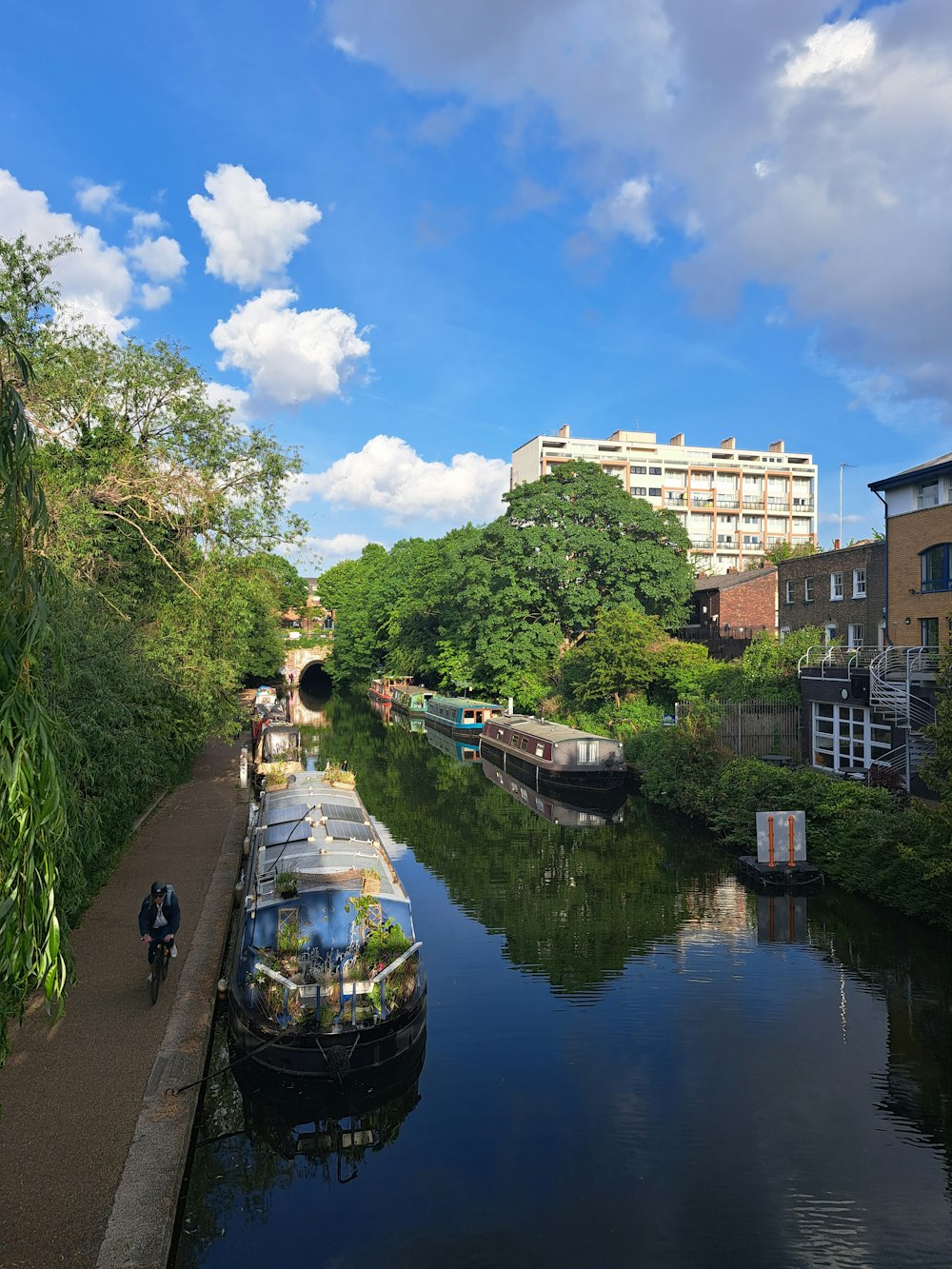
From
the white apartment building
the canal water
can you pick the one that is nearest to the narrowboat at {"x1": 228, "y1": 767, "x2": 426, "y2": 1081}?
the canal water

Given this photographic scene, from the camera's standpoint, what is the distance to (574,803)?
32.9 metres

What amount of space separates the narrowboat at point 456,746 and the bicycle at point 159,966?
33129 mm

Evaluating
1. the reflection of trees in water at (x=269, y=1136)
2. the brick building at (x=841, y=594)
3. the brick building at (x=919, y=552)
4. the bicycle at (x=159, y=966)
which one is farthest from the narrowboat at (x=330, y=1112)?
the brick building at (x=841, y=594)

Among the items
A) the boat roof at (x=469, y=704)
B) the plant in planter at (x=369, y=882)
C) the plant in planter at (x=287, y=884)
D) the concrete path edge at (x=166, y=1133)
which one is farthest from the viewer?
the boat roof at (x=469, y=704)

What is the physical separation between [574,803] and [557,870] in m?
9.51

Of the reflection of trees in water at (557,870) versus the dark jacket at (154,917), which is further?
the reflection of trees in water at (557,870)

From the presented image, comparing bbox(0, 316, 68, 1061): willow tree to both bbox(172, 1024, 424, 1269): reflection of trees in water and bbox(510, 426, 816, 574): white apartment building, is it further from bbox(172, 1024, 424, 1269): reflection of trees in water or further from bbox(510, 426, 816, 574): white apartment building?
bbox(510, 426, 816, 574): white apartment building

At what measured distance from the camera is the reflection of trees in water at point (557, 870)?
1778 centimetres

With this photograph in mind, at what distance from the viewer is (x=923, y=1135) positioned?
35.6ft

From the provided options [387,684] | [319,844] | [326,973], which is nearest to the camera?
[326,973]

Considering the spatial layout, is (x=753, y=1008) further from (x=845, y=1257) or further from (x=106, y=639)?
(x=106, y=639)

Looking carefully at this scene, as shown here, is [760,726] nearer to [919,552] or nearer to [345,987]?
[919,552]

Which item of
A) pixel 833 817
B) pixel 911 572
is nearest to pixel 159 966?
pixel 833 817

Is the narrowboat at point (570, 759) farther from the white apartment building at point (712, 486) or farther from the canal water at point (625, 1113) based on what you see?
the white apartment building at point (712, 486)
